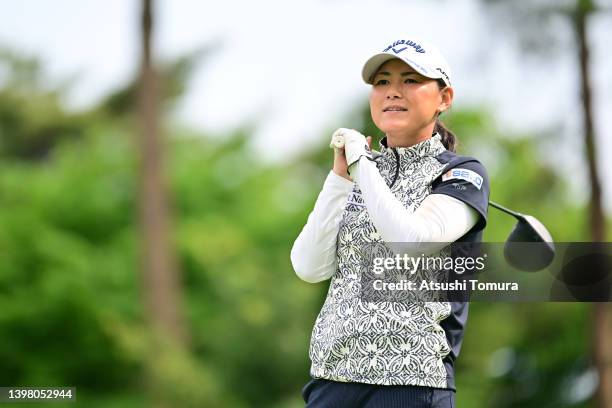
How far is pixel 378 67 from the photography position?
2.62 m

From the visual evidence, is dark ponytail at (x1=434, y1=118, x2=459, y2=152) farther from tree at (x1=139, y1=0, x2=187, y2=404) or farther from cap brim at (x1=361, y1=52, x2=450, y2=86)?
tree at (x1=139, y1=0, x2=187, y2=404)

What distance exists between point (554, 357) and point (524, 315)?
0.76m

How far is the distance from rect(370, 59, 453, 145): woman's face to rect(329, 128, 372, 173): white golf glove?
0.08m

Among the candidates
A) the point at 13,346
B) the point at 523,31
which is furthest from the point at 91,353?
the point at 523,31

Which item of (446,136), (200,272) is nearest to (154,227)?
(200,272)

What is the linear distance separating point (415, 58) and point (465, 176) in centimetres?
27

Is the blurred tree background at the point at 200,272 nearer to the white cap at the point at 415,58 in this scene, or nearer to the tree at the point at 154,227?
the tree at the point at 154,227

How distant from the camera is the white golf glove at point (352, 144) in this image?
2.52m

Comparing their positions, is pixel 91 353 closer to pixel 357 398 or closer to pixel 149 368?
pixel 149 368

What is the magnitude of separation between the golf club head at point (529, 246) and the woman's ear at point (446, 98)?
0.29 metres

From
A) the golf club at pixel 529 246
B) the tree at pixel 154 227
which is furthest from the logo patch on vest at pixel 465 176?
the tree at pixel 154 227

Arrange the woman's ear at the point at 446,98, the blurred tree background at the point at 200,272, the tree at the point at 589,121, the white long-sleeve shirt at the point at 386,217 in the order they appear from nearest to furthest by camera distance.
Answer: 1. the white long-sleeve shirt at the point at 386,217
2. the woman's ear at the point at 446,98
3. the tree at the point at 589,121
4. the blurred tree background at the point at 200,272

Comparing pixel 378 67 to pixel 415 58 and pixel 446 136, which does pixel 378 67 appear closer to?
pixel 415 58

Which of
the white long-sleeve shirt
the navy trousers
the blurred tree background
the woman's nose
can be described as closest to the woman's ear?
the woman's nose
